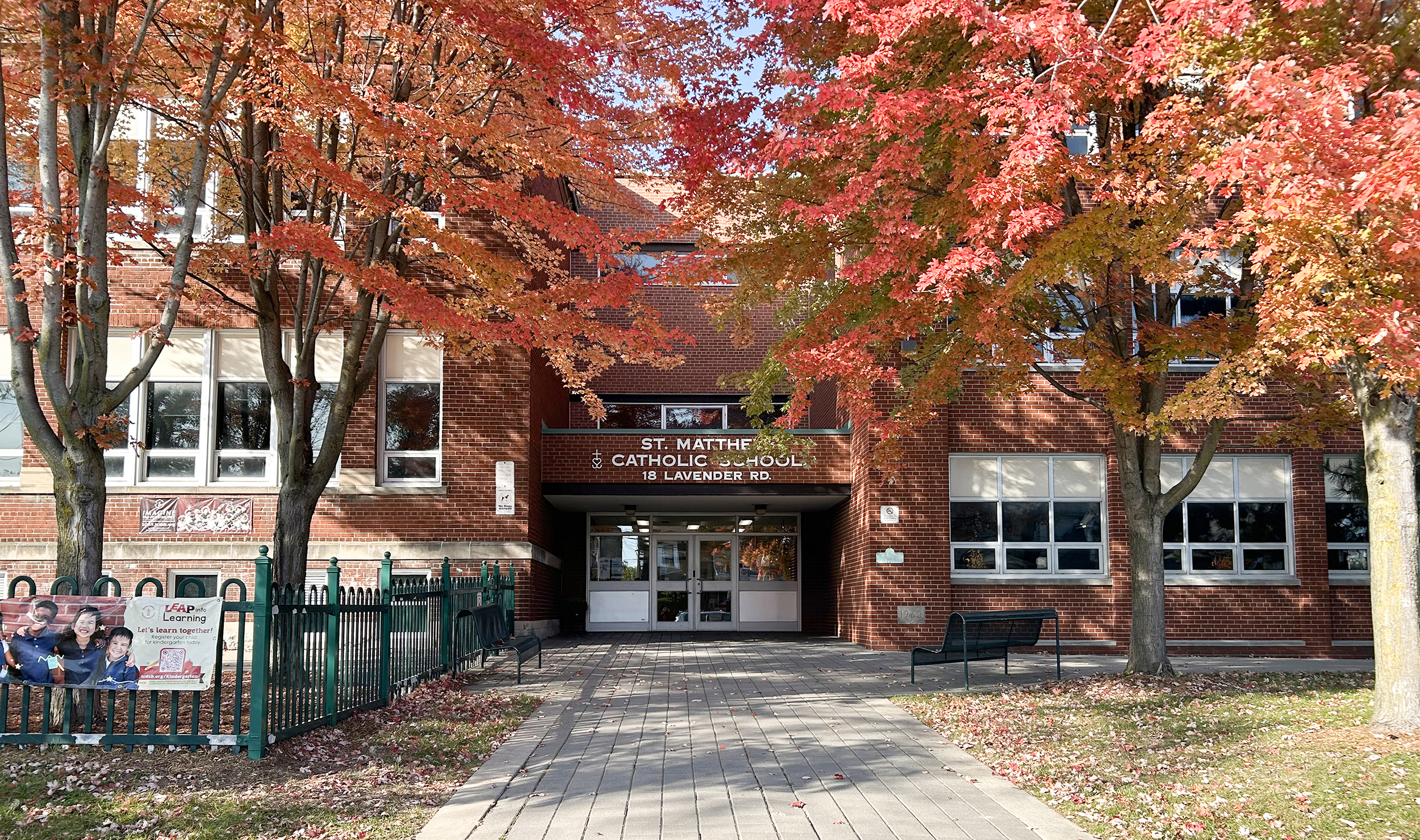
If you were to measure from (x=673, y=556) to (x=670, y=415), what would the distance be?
320 cm

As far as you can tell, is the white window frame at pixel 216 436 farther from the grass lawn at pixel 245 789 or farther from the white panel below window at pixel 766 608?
the white panel below window at pixel 766 608

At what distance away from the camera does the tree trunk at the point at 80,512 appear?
795cm

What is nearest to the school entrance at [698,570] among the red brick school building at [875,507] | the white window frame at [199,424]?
the red brick school building at [875,507]

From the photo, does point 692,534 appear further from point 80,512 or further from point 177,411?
point 80,512

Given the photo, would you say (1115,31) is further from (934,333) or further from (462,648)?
(462,648)

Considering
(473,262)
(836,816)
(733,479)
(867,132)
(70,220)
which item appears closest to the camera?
(836,816)

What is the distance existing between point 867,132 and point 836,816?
6111mm

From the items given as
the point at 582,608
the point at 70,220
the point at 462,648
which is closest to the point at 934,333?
the point at 462,648

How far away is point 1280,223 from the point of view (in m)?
7.72

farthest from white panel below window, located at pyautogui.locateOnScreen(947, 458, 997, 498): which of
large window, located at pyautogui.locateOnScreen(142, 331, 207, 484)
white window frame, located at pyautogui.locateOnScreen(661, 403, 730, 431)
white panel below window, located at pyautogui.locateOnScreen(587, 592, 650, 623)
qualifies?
large window, located at pyautogui.locateOnScreen(142, 331, 207, 484)

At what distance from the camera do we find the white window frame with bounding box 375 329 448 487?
59.1 ft

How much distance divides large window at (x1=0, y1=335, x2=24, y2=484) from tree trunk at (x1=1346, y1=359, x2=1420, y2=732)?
1876 centimetres

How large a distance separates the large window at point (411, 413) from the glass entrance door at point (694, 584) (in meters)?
7.49

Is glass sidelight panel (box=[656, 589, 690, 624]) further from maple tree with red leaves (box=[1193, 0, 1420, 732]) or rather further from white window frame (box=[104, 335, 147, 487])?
maple tree with red leaves (box=[1193, 0, 1420, 732])
